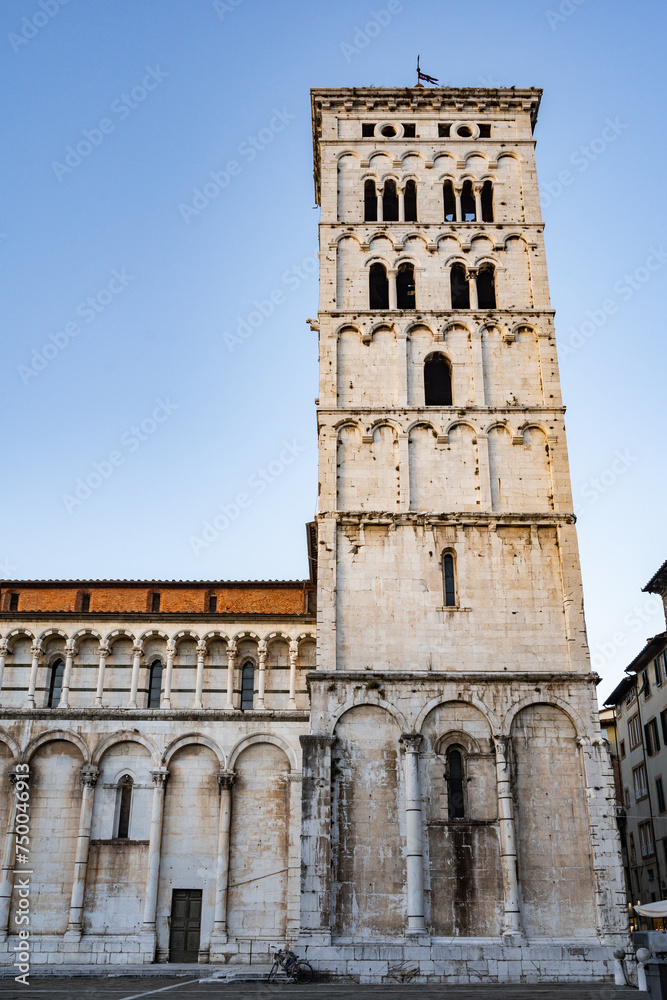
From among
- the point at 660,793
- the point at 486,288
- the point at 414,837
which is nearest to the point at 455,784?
the point at 414,837

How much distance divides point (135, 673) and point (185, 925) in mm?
8386

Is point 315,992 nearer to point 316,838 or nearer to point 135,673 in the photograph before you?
point 316,838

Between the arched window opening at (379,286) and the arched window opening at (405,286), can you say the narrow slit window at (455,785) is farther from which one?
the arched window opening at (379,286)

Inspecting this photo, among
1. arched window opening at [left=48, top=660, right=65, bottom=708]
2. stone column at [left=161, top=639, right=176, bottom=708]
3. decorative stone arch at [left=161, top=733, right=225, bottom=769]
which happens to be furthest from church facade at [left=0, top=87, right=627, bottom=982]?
arched window opening at [left=48, top=660, right=65, bottom=708]

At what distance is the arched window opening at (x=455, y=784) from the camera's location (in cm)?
2292

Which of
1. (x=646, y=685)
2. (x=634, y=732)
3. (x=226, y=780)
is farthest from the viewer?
(x=634, y=732)

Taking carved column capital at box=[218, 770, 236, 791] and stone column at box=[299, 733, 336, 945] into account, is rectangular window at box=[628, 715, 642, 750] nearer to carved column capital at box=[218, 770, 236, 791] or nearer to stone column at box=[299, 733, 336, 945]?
carved column capital at box=[218, 770, 236, 791]

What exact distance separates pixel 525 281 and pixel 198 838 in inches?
822

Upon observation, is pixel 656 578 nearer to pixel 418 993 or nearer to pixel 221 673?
pixel 221 673

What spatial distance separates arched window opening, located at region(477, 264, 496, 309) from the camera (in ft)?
99.2

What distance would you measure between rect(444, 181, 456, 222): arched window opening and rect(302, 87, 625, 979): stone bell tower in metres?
0.10

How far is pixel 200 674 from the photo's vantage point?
32875mm

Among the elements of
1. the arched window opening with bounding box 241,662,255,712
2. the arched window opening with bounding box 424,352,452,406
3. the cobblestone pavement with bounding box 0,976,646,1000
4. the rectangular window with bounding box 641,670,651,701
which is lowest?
the cobblestone pavement with bounding box 0,976,646,1000

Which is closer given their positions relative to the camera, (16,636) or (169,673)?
(169,673)
